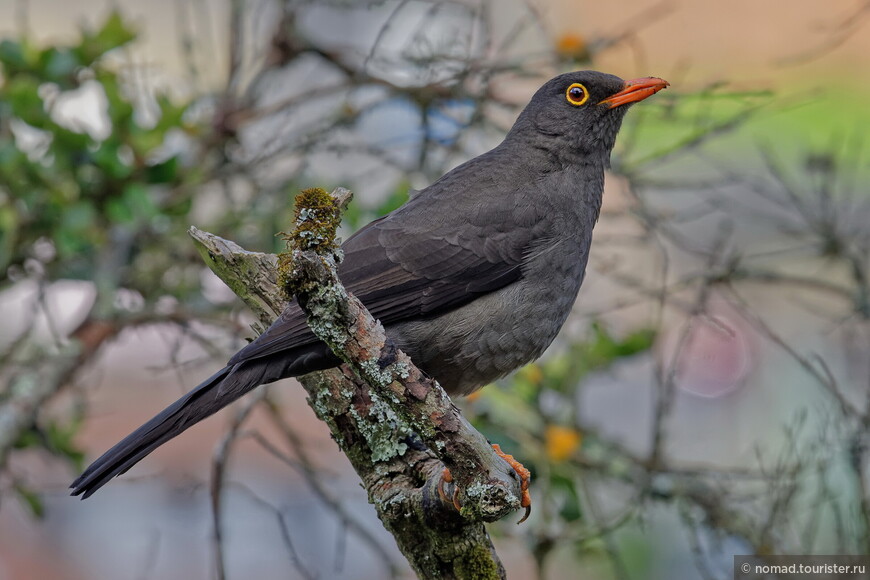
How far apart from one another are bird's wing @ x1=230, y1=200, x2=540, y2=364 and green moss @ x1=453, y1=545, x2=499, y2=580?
0.94 meters

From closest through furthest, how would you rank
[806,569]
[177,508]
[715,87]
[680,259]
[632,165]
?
1. [806,569]
2. [715,87]
3. [632,165]
4. [177,508]
5. [680,259]

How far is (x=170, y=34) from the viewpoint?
366 inches

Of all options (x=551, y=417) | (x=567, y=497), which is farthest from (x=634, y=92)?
(x=567, y=497)

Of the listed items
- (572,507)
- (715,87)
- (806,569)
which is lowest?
(806,569)

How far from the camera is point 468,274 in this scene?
3.81 meters

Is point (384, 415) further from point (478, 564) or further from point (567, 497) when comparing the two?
point (567, 497)

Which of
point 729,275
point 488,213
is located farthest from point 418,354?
point 729,275

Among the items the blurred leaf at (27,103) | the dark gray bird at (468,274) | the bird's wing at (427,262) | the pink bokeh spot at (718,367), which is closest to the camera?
the dark gray bird at (468,274)

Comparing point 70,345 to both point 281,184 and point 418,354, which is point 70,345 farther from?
point 418,354

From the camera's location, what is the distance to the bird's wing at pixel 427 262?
12.1ft

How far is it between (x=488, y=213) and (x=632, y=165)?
1.05m

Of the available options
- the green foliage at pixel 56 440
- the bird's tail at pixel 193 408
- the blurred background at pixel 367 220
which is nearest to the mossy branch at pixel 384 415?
the bird's tail at pixel 193 408

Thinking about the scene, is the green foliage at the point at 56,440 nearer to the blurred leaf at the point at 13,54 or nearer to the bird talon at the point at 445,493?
the blurred leaf at the point at 13,54

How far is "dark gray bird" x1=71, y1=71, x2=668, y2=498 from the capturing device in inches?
132
